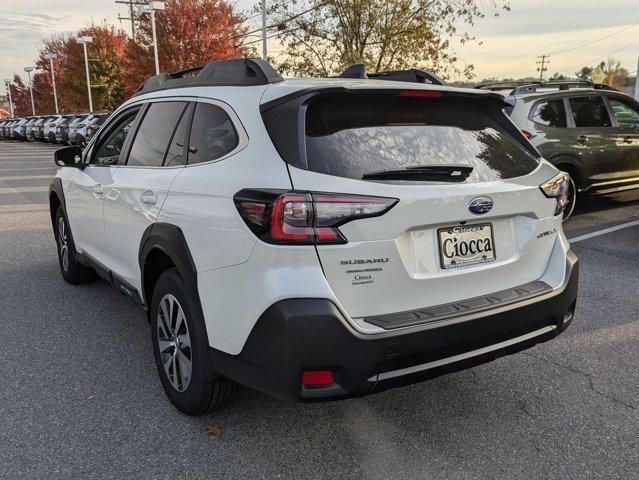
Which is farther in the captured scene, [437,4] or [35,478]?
[437,4]

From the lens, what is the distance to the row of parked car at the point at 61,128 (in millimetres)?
28328

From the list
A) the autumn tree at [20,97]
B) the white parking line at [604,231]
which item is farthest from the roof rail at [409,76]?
the autumn tree at [20,97]

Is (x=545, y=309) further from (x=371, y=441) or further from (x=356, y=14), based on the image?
(x=356, y=14)

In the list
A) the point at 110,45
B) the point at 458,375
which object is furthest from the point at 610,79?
the point at 458,375

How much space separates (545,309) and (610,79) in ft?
364

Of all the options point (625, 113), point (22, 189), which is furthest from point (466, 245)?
point (22, 189)

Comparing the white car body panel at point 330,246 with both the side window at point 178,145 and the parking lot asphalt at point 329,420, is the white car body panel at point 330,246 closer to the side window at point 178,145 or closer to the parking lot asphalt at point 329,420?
the side window at point 178,145

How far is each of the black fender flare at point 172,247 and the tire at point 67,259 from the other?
218 centimetres

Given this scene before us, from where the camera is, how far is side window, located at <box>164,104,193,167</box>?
10.6ft

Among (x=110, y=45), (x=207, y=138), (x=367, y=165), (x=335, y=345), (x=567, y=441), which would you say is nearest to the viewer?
(x=335, y=345)

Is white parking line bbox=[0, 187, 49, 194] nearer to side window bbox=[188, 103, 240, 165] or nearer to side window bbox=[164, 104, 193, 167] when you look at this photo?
side window bbox=[164, 104, 193, 167]

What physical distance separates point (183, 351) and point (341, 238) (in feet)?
4.06

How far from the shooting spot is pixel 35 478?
2602 millimetres

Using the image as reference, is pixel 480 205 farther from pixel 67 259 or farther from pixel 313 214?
pixel 67 259
